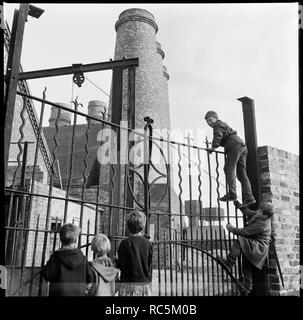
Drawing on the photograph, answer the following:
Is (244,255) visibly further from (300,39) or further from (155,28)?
(155,28)

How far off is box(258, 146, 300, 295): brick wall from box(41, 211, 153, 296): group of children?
86.1 inches

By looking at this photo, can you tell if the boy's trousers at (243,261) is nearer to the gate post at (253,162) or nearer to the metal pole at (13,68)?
the gate post at (253,162)

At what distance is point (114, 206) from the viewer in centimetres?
310

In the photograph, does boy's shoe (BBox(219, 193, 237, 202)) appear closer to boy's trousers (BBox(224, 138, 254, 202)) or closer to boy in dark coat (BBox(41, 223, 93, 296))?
boy's trousers (BBox(224, 138, 254, 202))

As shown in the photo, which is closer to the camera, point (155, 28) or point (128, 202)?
point (128, 202)

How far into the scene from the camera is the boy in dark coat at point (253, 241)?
12.7ft

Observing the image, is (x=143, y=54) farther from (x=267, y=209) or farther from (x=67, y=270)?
(x=67, y=270)

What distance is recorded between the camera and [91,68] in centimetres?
547

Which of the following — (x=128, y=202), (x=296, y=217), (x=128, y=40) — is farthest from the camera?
(x=128, y=40)

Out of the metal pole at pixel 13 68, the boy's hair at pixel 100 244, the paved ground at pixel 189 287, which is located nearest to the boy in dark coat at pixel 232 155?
the paved ground at pixel 189 287

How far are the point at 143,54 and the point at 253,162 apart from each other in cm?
1126

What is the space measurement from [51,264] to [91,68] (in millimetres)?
3996

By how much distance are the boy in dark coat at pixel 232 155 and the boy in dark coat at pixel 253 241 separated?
1.08 ft
